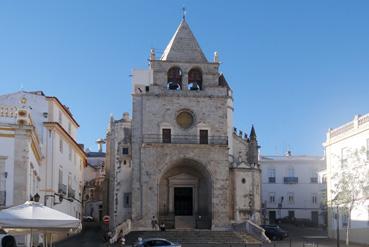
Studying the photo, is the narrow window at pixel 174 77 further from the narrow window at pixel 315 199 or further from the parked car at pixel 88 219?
the narrow window at pixel 315 199

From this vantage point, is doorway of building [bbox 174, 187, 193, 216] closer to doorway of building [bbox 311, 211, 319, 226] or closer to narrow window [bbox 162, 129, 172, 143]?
narrow window [bbox 162, 129, 172, 143]

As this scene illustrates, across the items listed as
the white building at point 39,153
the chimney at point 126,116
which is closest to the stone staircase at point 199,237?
the white building at point 39,153

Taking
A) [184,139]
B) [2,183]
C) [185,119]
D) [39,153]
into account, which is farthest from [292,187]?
[2,183]

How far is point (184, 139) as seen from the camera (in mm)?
51500

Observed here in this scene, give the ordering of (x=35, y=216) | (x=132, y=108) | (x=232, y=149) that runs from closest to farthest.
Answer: (x=35, y=216) < (x=132, y=108) < (x=232, y=149)

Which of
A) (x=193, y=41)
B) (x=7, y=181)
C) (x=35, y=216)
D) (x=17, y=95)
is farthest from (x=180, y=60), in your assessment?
(x=35, y=216)

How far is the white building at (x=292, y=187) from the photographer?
7306 centimetres

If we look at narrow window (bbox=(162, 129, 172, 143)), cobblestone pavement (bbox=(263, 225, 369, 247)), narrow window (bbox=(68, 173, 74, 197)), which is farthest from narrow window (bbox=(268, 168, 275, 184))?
narrow window (bbox=(68, 173, 74, 197))

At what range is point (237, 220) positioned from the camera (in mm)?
52281

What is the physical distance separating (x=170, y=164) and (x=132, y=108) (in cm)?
567

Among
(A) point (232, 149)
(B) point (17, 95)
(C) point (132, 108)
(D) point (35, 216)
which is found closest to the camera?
(D) point (35, 216)

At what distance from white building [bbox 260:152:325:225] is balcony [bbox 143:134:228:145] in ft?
75.1

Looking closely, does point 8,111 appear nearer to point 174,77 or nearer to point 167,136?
point 167,136

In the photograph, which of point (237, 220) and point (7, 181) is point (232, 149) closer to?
point (237, 220)
